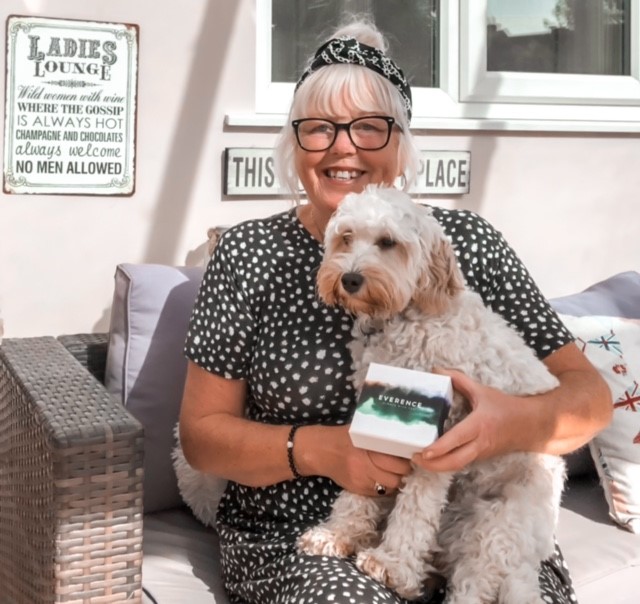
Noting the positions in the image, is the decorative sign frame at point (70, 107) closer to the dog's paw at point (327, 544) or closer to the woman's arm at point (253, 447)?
the woman's arm at point (253, 447)

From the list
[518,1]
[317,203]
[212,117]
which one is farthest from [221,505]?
[518,1]

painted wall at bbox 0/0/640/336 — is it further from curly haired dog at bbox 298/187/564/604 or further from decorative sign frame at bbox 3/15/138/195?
curly haired dog at bbox 298/187/564/604

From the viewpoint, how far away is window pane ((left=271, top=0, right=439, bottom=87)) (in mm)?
3322

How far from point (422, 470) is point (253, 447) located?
0.38 m

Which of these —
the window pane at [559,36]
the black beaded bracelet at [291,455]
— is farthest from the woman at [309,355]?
the window pane at [559,36]

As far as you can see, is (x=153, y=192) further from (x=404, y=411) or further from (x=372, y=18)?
(x=404, y=411)

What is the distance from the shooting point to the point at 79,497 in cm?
200

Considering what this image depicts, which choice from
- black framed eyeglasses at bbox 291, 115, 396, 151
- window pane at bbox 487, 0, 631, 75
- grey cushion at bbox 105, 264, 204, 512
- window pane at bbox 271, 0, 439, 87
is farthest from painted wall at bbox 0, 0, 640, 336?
black framed eyeglasses at bbox 291, 115, 396, 151

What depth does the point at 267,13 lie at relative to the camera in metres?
3.21

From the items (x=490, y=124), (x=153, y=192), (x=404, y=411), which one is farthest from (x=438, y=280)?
(x=490, y=124)

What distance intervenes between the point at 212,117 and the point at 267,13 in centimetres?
39

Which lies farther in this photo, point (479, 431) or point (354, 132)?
point (354, 132)

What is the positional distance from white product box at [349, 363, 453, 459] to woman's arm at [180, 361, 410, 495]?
142 millimetres

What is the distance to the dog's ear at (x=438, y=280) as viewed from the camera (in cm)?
200
